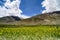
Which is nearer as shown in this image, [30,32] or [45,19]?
[30,32]

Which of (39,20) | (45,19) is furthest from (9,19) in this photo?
(45,19)

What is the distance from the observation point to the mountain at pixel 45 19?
608 centimetres

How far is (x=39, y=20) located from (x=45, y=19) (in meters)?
0.19

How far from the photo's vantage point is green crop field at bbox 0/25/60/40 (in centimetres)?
578

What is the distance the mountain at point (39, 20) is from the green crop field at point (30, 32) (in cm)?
11

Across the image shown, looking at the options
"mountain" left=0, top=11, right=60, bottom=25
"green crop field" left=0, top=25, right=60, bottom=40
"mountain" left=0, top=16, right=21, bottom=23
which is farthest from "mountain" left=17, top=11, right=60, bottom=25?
"mountain" left=0, top=16, right=21, bottom=23

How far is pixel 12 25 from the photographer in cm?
612

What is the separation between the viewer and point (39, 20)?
6.13 meters

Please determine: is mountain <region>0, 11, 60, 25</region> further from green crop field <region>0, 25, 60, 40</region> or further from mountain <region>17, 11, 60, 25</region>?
green crop field <region>0, 25, 60, 40</region>

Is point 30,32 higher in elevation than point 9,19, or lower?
lower

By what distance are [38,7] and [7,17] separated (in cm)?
102

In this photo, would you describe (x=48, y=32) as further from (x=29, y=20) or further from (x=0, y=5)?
(x=0, y=5)

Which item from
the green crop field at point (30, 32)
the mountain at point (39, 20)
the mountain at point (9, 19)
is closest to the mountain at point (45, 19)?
the mountain at point (39, 20)

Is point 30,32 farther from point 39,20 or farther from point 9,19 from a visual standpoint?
point 9,19
